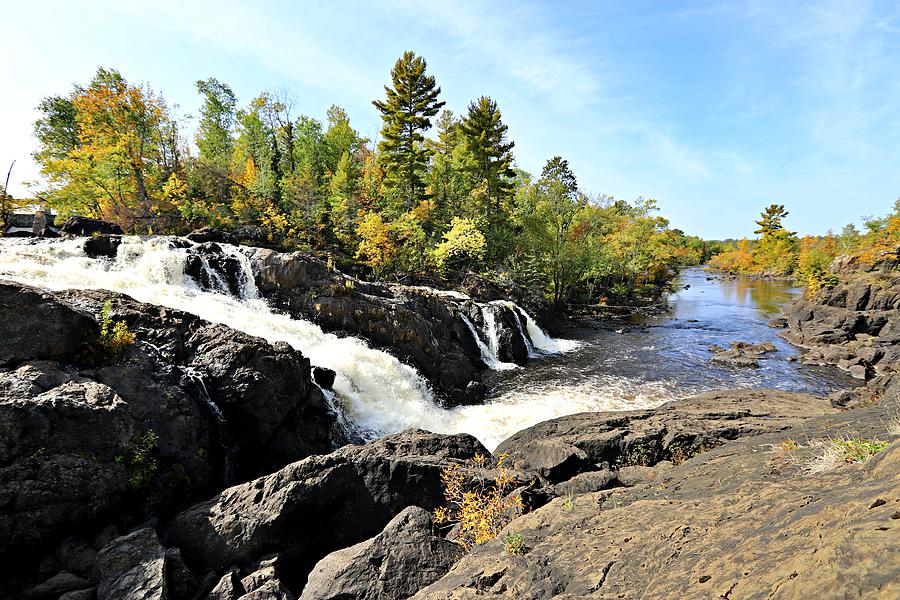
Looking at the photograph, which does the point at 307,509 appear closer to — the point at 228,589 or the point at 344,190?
the point at 228,589

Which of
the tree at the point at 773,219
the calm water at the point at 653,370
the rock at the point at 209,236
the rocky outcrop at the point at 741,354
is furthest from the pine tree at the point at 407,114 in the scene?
the tree at the point at 773,219

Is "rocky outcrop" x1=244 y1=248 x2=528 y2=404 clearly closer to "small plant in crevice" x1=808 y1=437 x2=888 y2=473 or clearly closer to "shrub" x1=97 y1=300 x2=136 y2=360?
"shrub" x1=97 y1=300 x2=136 y2=360

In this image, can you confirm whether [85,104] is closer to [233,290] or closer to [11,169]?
[11,169]

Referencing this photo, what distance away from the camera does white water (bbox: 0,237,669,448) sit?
45.5 feet

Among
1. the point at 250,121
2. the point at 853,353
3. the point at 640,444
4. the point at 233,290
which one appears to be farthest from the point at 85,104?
the point at 853,353

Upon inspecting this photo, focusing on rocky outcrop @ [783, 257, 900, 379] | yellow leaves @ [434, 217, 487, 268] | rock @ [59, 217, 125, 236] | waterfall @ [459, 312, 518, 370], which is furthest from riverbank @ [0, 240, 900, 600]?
yellow leaves @ [434, 217, 487, 268]

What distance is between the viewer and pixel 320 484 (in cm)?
709

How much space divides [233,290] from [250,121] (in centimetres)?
4074

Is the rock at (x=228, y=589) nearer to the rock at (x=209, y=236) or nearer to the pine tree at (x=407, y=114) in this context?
the rock at (x=209, y=236)

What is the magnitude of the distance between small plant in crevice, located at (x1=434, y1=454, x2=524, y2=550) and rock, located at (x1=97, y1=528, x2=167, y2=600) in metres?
4.25

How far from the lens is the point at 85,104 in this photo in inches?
1002

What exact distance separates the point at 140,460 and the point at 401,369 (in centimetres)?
1039

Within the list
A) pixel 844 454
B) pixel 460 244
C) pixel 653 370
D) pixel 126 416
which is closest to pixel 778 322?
pixel 653 370

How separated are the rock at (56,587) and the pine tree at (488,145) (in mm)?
36759
